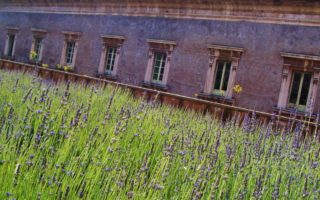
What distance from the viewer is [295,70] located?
1338 cm

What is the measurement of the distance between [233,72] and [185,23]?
11.5 feet

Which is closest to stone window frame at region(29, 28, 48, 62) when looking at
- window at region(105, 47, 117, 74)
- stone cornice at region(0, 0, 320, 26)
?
stone cornice at region(0, 0, 320, 26)

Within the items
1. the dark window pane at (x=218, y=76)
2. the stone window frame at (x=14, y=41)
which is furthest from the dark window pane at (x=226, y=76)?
the stone window frame at (x=14, y=41)

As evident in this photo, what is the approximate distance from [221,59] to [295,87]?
3.21 m

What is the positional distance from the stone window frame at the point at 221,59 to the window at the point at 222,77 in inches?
6.0

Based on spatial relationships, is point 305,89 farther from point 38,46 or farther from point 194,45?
point 38,46

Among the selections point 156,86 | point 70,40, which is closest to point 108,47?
point 70,40

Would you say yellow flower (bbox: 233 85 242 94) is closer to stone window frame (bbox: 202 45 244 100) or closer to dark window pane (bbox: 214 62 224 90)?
Answer: stone window frame (bbox: 202 45 244 100)

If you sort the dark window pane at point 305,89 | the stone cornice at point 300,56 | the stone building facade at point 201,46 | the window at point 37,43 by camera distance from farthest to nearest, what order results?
the window at point 37,43
the stone building facade at point 201,46
the dark window pane at point 305,89
the stone cornice at point 300,56

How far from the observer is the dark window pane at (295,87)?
43.9 feet

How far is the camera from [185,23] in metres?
16.5

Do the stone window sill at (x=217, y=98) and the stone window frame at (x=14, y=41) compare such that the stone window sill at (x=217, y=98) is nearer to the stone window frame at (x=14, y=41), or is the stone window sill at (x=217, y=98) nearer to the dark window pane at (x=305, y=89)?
the dark window pane at (x=305, y=89)

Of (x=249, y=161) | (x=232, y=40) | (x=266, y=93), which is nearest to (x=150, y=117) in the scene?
(x=249, y=161)

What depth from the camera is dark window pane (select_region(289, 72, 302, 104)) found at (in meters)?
13.4
